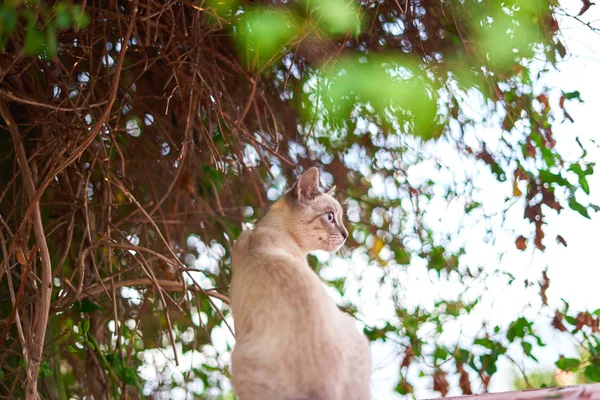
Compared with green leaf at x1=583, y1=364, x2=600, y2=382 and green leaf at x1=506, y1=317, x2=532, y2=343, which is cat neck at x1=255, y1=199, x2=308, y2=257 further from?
green leaf at x1=583, y1=364, x2=600, y2=382

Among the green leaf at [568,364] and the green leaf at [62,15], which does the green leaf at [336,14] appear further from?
the green leaf at [568,364]

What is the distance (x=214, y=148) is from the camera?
2.25 m

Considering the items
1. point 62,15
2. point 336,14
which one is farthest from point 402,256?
point 62,15

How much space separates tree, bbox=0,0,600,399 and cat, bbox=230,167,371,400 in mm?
487

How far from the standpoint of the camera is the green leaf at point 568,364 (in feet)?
7.69

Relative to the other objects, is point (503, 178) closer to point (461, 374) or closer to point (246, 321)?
point (461, 374)

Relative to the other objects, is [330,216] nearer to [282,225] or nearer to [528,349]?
[282,225]

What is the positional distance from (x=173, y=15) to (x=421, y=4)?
0.86 m

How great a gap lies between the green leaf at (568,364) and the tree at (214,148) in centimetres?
4

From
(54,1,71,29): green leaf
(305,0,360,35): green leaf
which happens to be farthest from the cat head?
(54,1,71,29): green leaf

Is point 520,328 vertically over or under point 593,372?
Answer: over

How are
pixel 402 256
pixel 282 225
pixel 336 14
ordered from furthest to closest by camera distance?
pixel 402 256 < pixel 282 225 < pixel 336 14

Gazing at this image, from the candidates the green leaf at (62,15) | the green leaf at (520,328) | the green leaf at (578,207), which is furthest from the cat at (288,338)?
the green leaf at (578,207)

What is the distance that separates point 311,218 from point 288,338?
658mm
